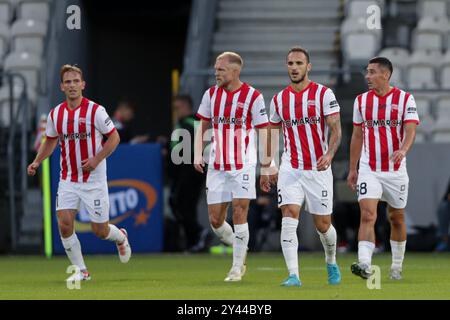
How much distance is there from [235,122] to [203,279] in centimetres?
147

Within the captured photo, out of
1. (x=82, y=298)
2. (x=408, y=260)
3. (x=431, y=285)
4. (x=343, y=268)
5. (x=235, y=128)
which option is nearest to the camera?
(x=82, y=298)

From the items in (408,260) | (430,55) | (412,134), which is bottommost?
(408,260)

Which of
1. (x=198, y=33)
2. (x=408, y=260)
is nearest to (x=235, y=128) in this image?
(x=408, y=260)

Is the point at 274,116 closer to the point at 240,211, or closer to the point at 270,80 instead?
the point at 240,211

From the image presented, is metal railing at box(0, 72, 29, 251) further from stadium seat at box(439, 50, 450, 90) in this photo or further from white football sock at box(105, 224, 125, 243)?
stadium seat at box(439, 50, 450, 90)

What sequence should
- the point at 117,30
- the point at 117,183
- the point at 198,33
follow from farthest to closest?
the point at 117,30 → the point at 198,33 → the point at 117,183

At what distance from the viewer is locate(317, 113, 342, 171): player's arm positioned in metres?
11.0

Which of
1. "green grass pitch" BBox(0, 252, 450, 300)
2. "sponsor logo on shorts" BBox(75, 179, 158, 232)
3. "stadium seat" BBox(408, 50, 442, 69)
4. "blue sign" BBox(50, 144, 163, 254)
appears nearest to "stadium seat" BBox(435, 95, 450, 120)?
"stadium seat" BBox(408, 50, 442, 69)

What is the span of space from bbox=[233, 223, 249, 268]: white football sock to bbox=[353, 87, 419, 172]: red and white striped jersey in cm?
120

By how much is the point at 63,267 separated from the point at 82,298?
4.73 m

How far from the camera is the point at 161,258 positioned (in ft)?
53.6

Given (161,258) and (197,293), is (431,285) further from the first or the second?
(161,258)

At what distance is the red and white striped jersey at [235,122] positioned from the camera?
1208 centimetres

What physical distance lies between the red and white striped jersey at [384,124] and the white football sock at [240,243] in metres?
1.20
